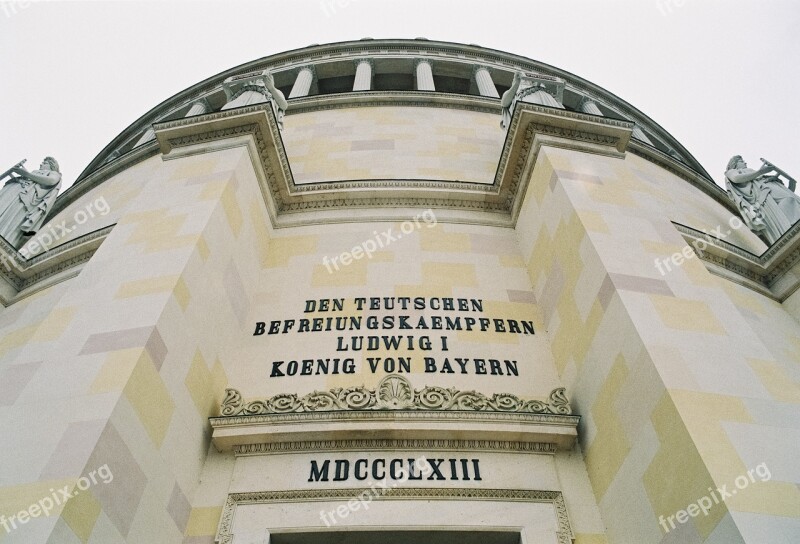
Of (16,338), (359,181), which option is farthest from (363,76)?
(16,338)

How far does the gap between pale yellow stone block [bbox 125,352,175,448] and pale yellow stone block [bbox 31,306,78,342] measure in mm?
1757

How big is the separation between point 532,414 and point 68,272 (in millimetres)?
10726

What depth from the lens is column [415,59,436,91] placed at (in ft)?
66.4

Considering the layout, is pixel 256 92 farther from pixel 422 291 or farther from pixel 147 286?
pixel 147 286

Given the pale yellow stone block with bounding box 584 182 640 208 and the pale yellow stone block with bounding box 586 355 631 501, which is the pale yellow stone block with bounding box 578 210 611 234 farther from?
the pale yellow stone block with bounding box 586 355 631 501

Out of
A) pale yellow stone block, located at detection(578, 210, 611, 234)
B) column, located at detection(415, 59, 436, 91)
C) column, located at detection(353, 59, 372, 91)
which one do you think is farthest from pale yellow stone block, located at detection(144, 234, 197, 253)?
column, located at detection(415, 59, 436, 91)

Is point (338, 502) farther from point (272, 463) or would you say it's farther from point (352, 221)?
point (352, 221)

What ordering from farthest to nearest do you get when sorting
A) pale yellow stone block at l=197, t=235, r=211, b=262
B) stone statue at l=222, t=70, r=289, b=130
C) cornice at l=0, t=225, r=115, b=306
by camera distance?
stone statue at l=222, t=70, r=289, b=130, cornice at l=0, t=225, r=115, b=306, pale yellow stone block at l=197, t=235, r=211, b=262

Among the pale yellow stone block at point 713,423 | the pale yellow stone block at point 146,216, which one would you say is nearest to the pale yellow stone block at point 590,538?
the pale yellow stone block at point 713,423

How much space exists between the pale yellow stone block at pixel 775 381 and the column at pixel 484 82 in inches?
575

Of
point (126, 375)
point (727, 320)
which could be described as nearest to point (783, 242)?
point (727, 320)

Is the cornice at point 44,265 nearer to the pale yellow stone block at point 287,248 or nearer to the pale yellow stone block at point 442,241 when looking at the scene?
the pale yellow stone block at point 287,248

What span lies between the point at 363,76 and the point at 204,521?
1799cm

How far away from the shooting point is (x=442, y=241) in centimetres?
1166
